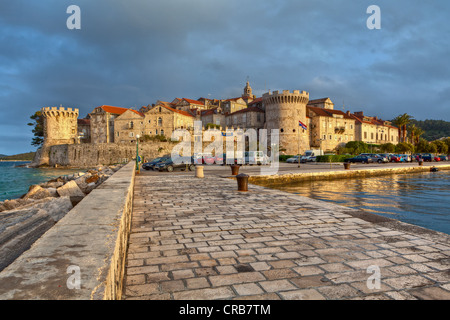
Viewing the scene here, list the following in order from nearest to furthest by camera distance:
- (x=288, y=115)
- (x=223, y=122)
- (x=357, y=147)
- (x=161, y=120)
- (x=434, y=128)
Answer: (x=288, y=115), (x=161, y=120), (x=357, y=147), (x=223, y=122), (x=434, y=128)

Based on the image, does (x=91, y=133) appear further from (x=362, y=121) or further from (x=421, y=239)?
(x=421, y=239)

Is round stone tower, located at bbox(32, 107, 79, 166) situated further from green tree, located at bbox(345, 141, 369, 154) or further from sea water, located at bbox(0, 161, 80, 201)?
green tree, located at bbox(345, 141, 369, 154)

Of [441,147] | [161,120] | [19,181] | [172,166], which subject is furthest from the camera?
[441,147]

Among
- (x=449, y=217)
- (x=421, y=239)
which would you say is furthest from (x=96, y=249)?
(x=449, y=217)

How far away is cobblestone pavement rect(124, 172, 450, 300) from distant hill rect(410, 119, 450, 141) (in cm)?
13916

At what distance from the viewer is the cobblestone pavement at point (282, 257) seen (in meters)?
3.12

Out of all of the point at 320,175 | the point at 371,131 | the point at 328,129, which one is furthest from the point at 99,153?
the point at 371,131

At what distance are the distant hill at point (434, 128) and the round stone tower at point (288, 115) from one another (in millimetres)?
85050

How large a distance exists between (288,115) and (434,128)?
10397 centimetres

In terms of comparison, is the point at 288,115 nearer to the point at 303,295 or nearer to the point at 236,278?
the point at 236,278

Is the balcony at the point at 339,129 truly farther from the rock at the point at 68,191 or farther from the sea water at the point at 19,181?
the rock at the point at 68,191

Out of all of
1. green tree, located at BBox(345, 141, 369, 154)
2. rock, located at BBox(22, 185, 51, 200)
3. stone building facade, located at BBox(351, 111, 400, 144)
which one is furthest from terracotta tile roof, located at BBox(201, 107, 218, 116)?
rock, located at BBox(22, 185, 51, 200)

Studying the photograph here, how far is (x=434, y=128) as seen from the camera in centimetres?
12975
